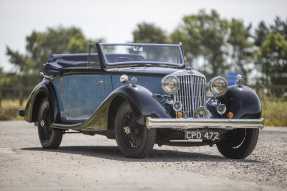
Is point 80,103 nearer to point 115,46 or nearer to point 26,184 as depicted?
point 115,46

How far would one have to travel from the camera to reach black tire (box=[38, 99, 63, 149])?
14.3 m

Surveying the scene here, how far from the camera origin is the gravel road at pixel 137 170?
8469mm

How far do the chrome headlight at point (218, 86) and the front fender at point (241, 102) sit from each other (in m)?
0.22

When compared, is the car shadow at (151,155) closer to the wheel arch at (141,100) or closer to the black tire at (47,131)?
the black tire at (47,131)

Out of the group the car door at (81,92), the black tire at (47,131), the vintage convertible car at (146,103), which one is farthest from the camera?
the black tire at (47,131)

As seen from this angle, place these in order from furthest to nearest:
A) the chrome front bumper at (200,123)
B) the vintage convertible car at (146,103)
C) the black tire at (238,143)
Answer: the black tire at (238,143) → the vintage convertible car at (146,103) → the chrome front bumper at (200,123)

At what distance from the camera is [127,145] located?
38.9 ft

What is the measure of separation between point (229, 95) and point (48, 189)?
5287 millimetres

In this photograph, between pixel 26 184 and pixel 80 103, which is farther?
pixel 80 103

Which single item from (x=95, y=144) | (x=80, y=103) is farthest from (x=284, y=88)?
(x=80, y=103)

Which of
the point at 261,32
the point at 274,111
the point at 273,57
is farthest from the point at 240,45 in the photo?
the point at 274,111

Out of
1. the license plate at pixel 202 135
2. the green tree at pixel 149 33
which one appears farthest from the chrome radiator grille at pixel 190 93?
the green tree at pixel 149 33

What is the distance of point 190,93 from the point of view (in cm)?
1218

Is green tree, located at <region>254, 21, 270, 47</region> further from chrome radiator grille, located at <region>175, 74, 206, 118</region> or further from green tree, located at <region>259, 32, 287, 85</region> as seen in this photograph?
chrome radiator grille, located at <region>175, 74, 206, 118</region>
